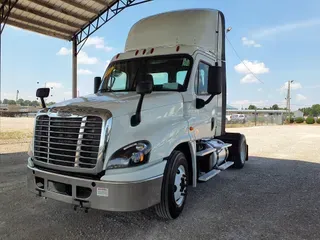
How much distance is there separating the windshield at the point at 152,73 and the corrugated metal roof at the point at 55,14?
9616 mm

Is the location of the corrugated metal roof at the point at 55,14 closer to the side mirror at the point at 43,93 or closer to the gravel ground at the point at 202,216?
the gravel ground at the point at 202,216

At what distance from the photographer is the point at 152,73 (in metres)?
4.75

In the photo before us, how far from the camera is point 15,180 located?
6055mm

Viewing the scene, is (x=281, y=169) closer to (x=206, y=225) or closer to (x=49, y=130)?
(x=206, y=225)

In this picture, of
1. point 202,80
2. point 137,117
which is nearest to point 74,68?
point 202,80

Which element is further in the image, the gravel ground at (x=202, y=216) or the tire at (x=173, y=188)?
the tire at (x=173, y=188)

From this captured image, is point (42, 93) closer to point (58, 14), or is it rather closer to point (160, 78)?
point (160, 78)

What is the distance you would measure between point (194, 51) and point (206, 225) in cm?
280

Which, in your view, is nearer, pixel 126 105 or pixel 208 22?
pixel 126 105

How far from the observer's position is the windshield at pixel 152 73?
4.54 meters

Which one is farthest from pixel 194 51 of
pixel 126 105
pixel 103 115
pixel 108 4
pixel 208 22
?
pixel 108 4

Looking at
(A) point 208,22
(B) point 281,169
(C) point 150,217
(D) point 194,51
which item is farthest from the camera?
(B) point 281,169

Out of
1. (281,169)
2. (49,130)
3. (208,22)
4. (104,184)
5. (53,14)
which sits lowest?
(281,169)

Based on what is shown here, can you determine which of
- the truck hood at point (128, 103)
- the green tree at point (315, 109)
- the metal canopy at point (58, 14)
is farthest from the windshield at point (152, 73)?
the green tree at point (315, 109)
